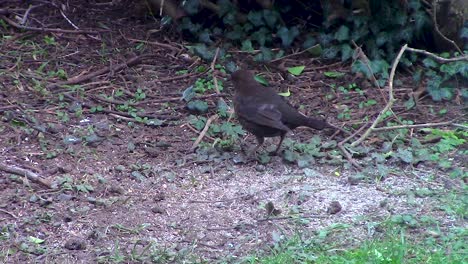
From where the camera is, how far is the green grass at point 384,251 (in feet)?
17.6

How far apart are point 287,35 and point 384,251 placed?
177 inches

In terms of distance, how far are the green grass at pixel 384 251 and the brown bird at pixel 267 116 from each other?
1.62m

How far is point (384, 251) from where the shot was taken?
5449mm

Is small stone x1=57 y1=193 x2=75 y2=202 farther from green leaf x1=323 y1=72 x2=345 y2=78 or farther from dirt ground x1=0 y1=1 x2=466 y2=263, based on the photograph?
green leaf x1=323 y1=72 x2=345 y2=78

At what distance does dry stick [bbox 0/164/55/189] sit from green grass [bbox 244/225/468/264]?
180 centimetres

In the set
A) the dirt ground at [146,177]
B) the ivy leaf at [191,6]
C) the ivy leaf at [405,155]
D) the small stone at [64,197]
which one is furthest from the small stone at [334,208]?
the ivy leaf at [191,6]

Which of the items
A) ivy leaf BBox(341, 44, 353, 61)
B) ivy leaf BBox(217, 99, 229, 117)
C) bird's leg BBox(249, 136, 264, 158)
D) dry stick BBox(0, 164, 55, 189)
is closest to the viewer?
dry stick BBox(0, 164, 55, 189)

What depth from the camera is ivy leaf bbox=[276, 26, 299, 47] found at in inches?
376

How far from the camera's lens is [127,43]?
954 centimetres

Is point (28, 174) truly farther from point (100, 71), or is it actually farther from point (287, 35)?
point (287, 35)

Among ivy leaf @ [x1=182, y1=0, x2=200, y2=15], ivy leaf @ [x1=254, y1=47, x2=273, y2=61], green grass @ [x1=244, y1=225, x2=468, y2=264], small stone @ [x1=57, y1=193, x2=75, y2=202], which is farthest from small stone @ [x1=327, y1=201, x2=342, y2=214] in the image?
ivy leaf @ [x1=182, y1=0, x2=200, y2=15]

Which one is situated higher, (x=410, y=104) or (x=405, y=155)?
(x=405, y=155)

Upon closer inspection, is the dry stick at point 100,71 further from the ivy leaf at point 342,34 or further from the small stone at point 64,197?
the small stone at point 64,197

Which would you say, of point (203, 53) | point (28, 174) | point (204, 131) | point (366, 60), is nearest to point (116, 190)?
point (28, 174)
